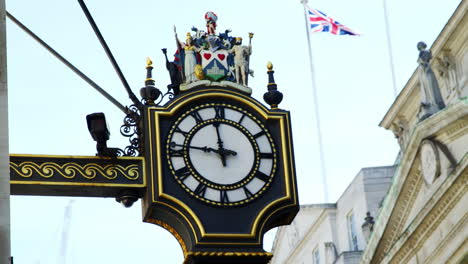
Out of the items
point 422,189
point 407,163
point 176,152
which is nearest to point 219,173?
point 176,152

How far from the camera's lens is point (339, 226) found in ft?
193

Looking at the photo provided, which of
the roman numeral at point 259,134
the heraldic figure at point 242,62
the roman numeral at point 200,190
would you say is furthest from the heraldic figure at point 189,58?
the roman numeral at point 200,190

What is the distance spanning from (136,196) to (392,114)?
46320 millimetres

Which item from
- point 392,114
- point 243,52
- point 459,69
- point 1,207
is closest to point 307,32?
point 392,114

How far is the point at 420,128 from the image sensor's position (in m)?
40.4

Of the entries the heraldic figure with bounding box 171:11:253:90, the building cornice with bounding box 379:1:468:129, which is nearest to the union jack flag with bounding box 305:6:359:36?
the building cornice with bounding box 379:1:468:129

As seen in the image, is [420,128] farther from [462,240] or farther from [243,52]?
[243,52]

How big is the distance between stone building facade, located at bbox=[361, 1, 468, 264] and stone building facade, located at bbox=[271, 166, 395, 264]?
7714 millimetres

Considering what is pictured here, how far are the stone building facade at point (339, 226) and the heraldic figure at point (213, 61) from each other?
39.3 m

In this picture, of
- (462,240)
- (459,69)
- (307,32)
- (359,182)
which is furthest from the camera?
(307,32)

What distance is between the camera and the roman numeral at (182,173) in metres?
11.6

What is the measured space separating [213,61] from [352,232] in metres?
45.6

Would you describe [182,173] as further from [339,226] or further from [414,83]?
[339,226]

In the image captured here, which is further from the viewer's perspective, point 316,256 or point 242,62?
point 316,256
